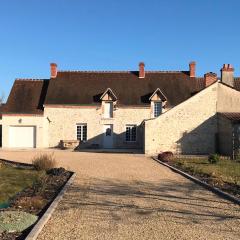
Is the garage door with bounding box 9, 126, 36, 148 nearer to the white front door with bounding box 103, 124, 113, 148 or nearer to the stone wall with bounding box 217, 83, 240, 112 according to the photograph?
the white front door with bounding box 103, 124, 113, 148

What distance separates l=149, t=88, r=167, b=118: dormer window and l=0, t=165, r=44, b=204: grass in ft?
62.8

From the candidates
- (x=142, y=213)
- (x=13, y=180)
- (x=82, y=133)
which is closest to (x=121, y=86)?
(x=82, y=133)

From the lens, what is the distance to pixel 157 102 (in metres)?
38.2

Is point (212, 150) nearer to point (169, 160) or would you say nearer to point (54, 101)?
point (169, 160)

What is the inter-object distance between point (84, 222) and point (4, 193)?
5027 millimetres

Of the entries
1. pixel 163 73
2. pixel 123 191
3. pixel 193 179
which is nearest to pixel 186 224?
pixel 123 191

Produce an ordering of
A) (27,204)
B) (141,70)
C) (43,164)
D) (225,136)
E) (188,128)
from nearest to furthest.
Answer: (27,204) → (43,164) → (225,136) → (188,128) → (141,70)

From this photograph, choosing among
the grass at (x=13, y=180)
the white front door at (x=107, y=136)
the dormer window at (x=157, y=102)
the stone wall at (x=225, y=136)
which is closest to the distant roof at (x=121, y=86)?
the dormer window at (x=157, y=102)

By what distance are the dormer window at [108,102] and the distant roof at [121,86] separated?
1.95 ft

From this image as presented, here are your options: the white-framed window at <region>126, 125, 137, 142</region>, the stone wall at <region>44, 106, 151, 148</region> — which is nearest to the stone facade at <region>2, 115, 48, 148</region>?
the stone wall at <region>44, 106, 151, 148</region>

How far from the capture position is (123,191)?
41.8 ft

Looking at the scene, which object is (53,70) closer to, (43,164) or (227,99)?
(227,99)

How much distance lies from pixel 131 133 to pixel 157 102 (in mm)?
3517

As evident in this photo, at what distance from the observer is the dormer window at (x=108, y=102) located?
37906mm
